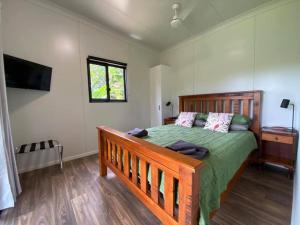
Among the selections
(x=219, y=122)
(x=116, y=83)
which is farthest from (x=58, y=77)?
(x=219, y=122)

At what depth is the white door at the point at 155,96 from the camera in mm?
3855

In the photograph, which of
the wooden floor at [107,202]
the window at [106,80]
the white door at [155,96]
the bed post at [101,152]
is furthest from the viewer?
the white door at [155,96]

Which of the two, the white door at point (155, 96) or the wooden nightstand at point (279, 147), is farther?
the white door at point (155, 96)

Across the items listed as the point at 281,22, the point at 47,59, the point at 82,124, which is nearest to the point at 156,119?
the point at 82,124

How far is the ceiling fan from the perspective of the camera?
7.35 feet

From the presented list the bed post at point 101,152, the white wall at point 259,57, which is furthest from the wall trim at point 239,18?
the bed post at point 101,152

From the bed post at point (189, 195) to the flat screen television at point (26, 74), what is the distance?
2.59 meters

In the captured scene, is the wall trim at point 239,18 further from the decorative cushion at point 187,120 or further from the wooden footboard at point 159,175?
the wooden footboard at point 159,175

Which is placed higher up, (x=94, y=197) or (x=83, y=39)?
(x=83, y=39)

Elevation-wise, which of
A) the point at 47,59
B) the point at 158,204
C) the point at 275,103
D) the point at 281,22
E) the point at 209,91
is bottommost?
the point at 158,204

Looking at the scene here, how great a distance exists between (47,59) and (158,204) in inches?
113

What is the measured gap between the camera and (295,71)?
2129 mm

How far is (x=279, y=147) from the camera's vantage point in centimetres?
230

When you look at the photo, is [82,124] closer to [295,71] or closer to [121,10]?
[121,10]
